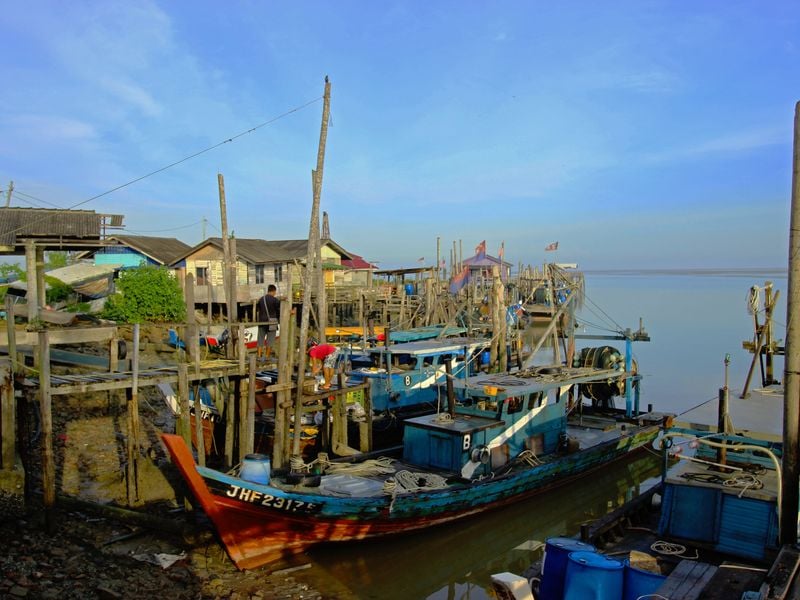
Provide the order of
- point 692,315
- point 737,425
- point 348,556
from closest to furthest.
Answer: point 737,425 < point 348,556 < point 692,315

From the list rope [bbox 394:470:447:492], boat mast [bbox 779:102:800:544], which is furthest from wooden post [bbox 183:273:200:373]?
boat mast [bbox 779:102:800:544]

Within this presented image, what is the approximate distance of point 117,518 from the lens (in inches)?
389

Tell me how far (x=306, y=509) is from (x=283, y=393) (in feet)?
8.63

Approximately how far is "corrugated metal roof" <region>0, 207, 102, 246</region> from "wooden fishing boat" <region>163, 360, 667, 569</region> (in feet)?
44.9

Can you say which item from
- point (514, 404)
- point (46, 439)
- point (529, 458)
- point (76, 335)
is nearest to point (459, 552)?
point (529, 458)

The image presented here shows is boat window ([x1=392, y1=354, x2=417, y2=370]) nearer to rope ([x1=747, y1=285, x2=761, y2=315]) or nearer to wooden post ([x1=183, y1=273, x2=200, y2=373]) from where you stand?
wooden post ([x1=183, y1=273, x2=200, y2=373])

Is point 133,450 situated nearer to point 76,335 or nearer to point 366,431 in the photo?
point 76,335

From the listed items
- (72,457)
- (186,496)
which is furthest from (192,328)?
(72,457)

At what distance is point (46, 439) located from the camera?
9.26m

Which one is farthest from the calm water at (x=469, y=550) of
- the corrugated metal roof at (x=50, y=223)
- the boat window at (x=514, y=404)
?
the corrugated metal roof at (x=50, y=223)

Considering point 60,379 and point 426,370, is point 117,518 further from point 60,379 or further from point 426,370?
point 426,370

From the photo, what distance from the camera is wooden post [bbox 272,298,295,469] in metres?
11.2

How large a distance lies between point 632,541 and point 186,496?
7251mm

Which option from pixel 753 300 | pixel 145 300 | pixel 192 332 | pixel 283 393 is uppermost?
pixel 753 300
